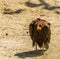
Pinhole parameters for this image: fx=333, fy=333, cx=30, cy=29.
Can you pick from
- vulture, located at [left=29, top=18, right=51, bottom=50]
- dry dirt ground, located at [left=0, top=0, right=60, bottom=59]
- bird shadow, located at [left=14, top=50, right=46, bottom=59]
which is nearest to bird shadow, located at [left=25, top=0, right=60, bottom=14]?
dry dirt ground, located at [left=0, top=0, right=60, bottom=59]

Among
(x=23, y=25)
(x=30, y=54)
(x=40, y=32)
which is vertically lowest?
(x=30, y=54)

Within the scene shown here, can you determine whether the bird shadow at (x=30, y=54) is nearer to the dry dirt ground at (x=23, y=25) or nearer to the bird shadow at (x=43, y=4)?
the dry dirt ground at (x=23, y=25)

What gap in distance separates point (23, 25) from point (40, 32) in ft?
7.64

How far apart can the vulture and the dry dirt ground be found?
0.31 m

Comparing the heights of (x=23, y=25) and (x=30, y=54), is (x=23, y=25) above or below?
above

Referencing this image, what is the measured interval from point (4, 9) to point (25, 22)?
1.53 metres

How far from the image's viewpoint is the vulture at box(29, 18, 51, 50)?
7.89m

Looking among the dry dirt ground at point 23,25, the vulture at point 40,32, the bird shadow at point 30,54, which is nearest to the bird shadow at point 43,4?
the dry dirt ground at point 23,25

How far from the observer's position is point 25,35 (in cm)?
941

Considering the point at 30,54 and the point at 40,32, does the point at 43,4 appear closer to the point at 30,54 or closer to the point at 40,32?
the point at 30,54

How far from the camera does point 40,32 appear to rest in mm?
7934

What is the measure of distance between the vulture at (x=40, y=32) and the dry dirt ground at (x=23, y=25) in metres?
0.31

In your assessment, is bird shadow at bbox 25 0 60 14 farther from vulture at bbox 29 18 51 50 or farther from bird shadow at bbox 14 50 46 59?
vulture at bbox 29 18 51 50

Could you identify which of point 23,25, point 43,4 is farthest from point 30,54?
point 43,4
